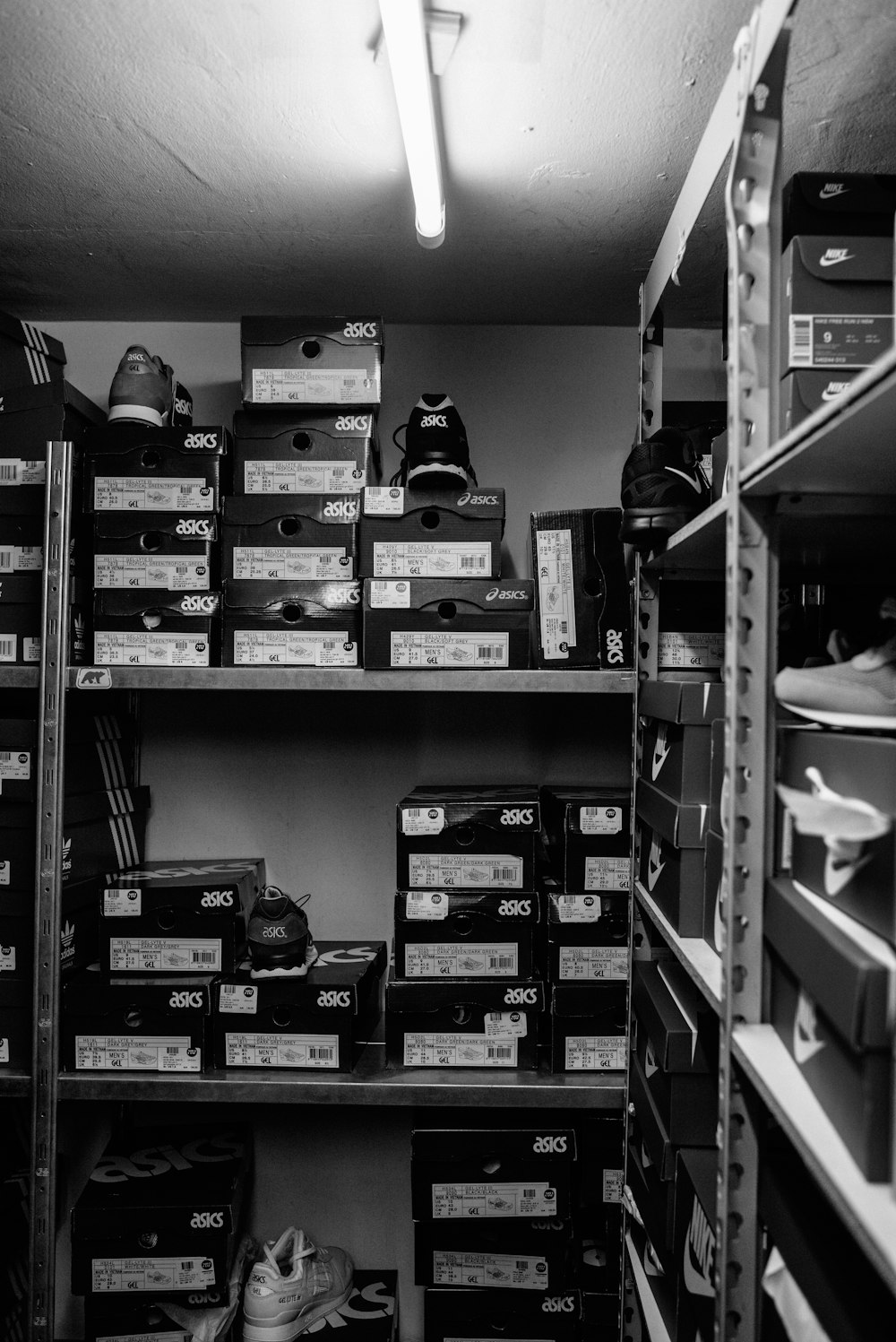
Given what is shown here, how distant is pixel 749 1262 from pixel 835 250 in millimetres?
936

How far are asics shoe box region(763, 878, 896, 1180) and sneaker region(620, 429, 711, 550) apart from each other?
0.53 metres

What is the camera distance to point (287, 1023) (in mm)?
1453

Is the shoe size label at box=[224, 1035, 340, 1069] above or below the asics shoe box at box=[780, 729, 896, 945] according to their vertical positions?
below

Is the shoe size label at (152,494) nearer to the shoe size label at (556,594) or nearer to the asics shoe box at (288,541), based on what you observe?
the asics shoe box at (288,541)

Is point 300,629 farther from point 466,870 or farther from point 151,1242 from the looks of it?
point 151,1242

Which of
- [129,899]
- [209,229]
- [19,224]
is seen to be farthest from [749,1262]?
[19,224]

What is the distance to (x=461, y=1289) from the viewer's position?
1.49m

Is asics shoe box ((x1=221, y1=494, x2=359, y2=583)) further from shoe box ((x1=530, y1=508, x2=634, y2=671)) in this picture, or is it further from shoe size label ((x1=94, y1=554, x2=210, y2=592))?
shoe box ((x1=530, y1=508, x2=634, y2=671))

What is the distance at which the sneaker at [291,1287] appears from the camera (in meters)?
1.51

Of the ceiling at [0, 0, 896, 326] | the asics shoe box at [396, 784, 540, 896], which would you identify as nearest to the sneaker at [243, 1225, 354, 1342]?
the asics shoe box at [396, 784, 540, 896]

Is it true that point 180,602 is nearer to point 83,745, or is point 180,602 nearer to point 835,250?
point 83,745

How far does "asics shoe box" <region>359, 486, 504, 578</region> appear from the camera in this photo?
145 cm

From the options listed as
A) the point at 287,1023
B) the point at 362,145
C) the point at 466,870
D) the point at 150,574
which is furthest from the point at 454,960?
the point at 362,145

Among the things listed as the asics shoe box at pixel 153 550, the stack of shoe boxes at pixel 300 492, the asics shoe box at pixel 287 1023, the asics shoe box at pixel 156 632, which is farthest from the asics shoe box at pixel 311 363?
the asics shoe box at pixel 287 1023
